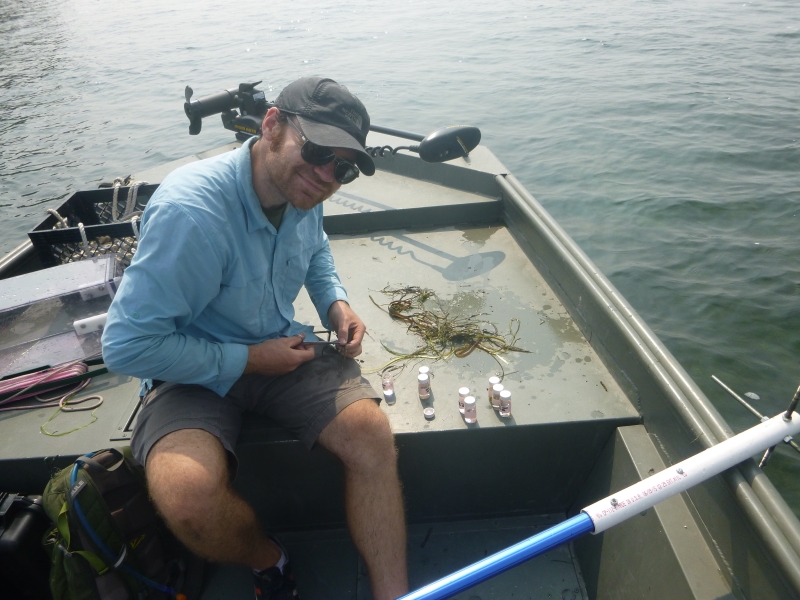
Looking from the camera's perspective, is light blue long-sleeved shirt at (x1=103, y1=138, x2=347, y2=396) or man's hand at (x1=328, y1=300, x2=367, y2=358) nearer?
light blue long-sleeved shirt at (x1=103, y1=138, x2=347, y2=396)

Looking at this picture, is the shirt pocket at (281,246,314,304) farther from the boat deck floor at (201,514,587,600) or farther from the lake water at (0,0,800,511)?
the lake water at (0,0,800,511)

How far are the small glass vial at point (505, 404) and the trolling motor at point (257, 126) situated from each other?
70.2 inches

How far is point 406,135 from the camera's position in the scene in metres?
3.69

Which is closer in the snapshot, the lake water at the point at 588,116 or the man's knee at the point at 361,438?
the man's knee at the point at 361,438

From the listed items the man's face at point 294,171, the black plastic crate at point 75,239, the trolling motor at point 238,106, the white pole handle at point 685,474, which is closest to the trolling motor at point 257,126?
the trolling motor at point 238,106

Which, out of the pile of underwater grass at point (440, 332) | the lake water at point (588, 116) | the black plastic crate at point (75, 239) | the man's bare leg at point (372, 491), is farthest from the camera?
the lake water at point (588, 116)

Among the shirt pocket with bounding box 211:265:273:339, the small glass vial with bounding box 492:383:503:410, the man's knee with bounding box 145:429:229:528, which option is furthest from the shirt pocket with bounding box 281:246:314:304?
the small glass vial with bounding box 492:383:503:410

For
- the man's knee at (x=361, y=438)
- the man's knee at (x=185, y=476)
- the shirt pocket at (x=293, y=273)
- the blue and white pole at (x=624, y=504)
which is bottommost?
the man's knee at (x=361, y=438)

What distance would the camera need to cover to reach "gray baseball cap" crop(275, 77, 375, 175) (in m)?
1.75

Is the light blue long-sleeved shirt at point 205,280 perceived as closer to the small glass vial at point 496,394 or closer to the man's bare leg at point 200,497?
the man's bare leg at point 200,497

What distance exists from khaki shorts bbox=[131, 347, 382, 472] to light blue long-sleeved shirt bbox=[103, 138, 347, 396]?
9cm

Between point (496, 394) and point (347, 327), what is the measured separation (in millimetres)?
649

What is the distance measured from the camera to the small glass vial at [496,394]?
2.10 meters

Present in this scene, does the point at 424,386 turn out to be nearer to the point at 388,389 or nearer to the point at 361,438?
the point at 388,389
